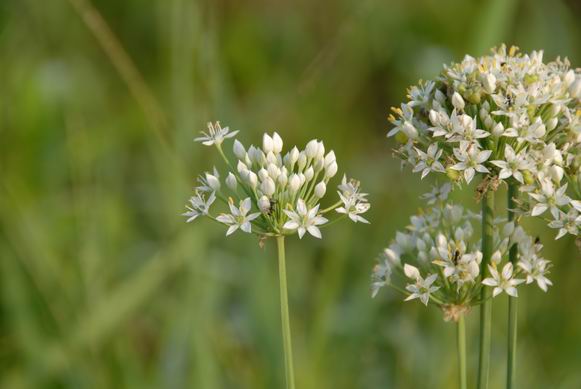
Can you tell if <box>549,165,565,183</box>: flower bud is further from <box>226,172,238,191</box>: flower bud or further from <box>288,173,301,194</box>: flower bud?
<box>226,172,238,191</box>: flower bud

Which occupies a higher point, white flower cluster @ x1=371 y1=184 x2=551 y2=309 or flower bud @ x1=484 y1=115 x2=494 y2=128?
flower bud @ x1=484 y1=115 x2=494 y2=128

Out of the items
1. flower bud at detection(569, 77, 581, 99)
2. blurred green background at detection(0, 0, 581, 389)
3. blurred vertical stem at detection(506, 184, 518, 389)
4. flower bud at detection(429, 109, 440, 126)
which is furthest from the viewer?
blurred green background at detection(0, 0, 581, 389)

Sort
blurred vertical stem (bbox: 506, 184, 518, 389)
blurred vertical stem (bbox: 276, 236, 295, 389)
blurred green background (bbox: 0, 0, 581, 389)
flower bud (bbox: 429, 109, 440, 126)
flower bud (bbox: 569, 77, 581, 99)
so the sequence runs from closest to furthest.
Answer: blurred vertical stem (bbox: 276, 236, 295, 389) < blurred vertical stem (bbox: 506, 184, 518, 389) < flower bud (bbox: 429, 109, 440, 126) < flower bud (bbox: 569, 77, 581, 99) < blurred green background (bbox: 0, 0, 581, 389)

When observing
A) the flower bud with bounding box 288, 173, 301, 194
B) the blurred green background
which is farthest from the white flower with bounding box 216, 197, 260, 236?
the blurred green background

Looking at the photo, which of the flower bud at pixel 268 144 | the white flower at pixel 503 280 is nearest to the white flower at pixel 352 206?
the flower bud at pixel 268 144

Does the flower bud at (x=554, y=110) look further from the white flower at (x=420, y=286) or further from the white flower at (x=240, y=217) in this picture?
the white flower at (x=240, y=217)

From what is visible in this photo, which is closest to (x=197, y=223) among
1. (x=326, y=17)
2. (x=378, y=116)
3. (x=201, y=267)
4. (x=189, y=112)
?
(x=201, y=267)
